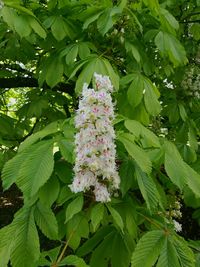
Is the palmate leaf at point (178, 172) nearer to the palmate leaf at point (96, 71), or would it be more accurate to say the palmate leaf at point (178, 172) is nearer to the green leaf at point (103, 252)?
the green leaf at point (103, 252)

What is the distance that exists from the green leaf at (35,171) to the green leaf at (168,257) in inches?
18.2

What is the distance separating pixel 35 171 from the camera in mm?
1398

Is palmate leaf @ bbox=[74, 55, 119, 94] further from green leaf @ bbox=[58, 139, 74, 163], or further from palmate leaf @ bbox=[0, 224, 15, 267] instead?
palmate leaf @ bbox=[0, 224, 15, 267]

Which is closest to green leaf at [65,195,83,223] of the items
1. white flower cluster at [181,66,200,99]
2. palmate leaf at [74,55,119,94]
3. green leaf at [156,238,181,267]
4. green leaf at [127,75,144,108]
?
green leaf at [156,238,181,267]

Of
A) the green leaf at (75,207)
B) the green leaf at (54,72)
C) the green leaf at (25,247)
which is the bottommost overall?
the green leaf at (25,247)

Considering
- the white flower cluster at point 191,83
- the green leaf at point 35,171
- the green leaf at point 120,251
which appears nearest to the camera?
the green leaf at point 35,171

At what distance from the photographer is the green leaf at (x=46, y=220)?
153 cm

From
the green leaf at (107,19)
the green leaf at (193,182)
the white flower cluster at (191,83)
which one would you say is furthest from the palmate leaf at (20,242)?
the white flower cluster at (191,83)

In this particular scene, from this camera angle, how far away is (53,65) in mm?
2674

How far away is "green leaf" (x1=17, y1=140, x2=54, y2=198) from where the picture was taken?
1.38 meters

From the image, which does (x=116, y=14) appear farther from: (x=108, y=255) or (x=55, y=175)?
(x=108, y=255)

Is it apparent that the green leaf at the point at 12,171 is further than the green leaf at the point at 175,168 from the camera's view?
No

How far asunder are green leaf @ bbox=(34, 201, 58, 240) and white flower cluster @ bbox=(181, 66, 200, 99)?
2.00m

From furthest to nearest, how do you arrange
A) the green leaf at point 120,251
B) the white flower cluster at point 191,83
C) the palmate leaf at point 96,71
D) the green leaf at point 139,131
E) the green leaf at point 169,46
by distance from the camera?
the white flower cluster at point 191,83 → the green leaf at point 169,46 → the palmate leaf at point 96,71 → the green leaf at point 120,251 → the green leaf at point 139,131
